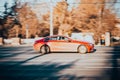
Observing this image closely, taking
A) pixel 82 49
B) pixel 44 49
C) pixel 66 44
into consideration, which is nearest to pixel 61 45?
pixel 66 44

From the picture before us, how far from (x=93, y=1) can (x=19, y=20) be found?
17.7 meters

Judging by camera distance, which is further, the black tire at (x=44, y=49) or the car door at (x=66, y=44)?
the black tire at (x=44, y=49)

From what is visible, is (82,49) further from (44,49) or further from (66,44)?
(44,49)

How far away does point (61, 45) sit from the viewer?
20.7 meters

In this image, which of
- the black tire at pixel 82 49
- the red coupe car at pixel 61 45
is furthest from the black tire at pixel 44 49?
the black tire at pixel 82 49

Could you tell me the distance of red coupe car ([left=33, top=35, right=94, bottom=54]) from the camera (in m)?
20.5

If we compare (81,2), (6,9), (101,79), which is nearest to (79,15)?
(81,2)

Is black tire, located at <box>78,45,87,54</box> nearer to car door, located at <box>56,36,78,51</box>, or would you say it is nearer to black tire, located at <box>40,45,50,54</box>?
car door, located at <box>56,36,78,51</box>

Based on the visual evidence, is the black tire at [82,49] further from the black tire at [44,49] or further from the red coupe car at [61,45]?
the black tire at [44,49]

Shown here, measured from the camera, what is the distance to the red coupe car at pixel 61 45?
67.1ft

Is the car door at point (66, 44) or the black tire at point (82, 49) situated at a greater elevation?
the car door at point (66, 44)

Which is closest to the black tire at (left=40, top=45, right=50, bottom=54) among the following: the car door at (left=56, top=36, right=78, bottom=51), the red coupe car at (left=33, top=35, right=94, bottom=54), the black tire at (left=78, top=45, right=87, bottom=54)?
the red coupe car at (left=33, top=35, right=94, bottom=54)

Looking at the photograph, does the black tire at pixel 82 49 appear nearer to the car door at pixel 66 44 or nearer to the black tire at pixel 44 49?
the car door at pixel 66 44

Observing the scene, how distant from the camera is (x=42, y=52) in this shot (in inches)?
815
